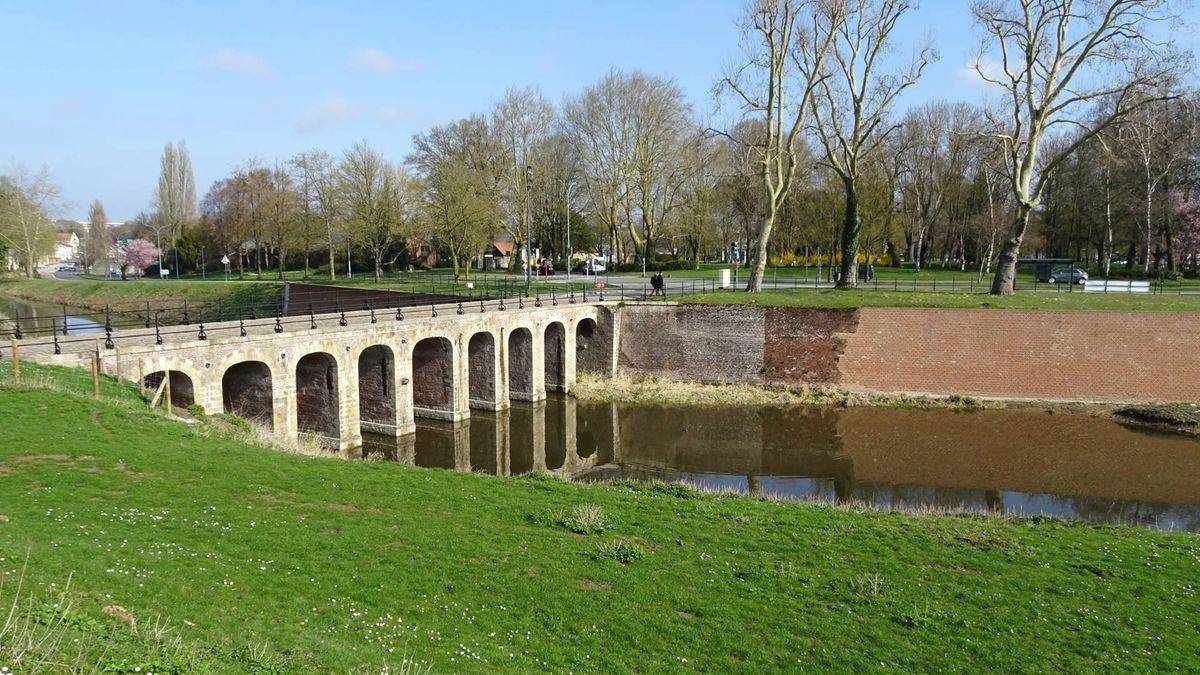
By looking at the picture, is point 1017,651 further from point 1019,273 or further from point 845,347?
point 1019,273

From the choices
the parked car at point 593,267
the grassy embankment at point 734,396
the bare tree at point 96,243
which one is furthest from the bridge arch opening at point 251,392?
the bare tree at point 96,243

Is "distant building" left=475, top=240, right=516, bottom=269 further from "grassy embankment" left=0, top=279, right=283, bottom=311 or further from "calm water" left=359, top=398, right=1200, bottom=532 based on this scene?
"calm water" left=359, top=398, right=1200, bottom=532

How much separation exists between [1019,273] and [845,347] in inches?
1186

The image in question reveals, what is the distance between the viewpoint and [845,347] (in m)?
29.6

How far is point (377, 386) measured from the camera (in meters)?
24.4

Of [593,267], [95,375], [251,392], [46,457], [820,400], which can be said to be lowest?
[820,400]

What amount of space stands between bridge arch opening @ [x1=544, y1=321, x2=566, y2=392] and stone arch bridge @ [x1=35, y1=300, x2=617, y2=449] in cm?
5

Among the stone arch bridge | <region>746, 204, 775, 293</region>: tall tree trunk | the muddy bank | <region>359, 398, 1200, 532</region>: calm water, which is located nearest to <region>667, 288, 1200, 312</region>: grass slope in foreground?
<region>746, 204, 775, 293</region>: tall tree trunk

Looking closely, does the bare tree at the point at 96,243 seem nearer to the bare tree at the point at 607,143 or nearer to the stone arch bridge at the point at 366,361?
the bare tree at the point at 607,143

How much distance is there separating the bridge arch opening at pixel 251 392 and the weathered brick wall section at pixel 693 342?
1628 cm

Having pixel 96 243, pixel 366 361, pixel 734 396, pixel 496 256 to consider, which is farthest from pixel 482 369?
pixel 96 243

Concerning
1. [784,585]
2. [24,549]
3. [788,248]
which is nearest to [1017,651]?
[784,585]

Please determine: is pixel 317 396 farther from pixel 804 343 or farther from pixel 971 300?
pixel 971 300

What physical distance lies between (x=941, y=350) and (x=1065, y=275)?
801 inches
